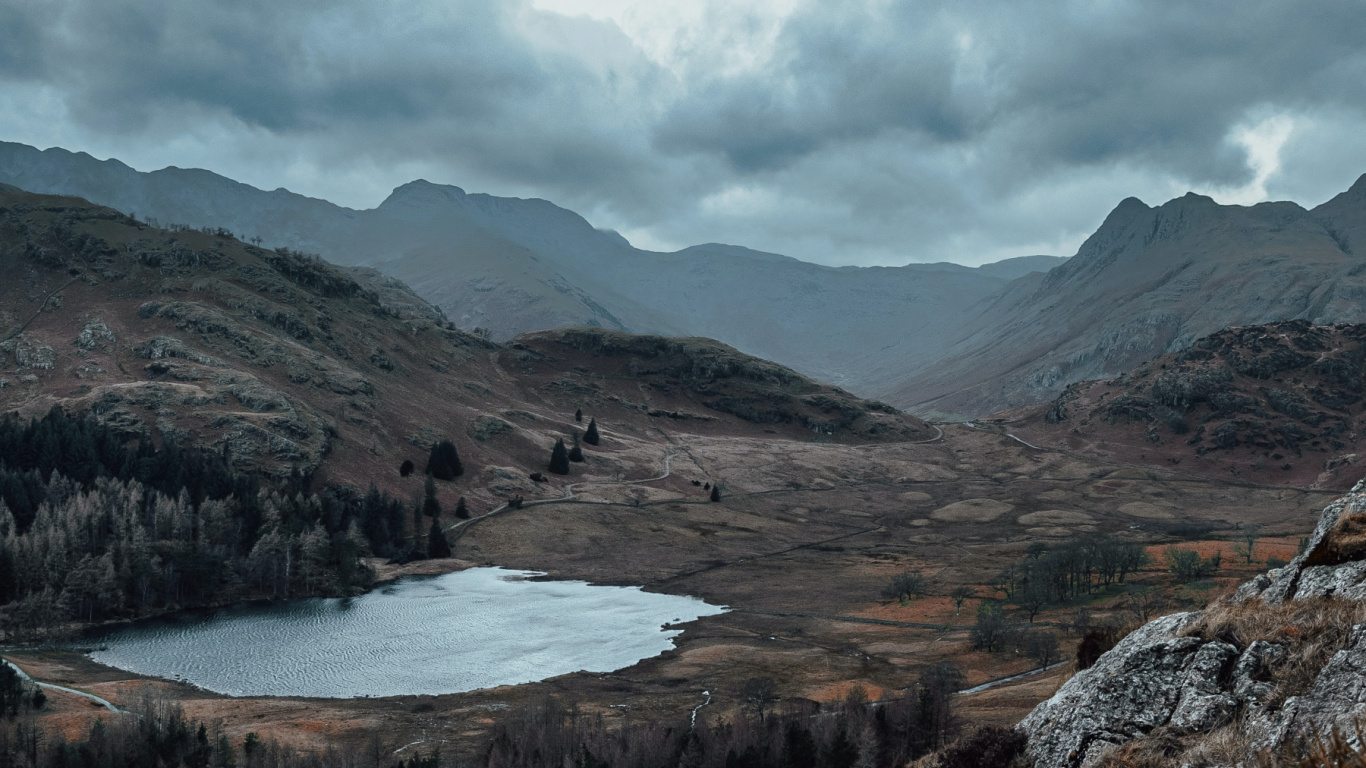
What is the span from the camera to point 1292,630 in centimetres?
1391

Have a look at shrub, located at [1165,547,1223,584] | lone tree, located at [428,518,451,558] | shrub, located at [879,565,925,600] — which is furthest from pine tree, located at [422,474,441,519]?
shrub, located at [1165,547,1223,584]

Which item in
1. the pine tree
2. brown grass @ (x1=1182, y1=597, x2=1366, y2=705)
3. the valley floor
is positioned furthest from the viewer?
the pine tree

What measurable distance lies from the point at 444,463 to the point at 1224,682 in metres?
182

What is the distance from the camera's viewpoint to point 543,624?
110875mm

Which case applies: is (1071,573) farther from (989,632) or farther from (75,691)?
(75,691)

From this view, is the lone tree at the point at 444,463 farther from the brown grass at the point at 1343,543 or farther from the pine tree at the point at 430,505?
the brown grass at the point at 1343,543

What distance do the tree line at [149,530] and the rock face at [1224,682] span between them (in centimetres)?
12393

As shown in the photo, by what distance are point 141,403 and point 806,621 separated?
14373 cm

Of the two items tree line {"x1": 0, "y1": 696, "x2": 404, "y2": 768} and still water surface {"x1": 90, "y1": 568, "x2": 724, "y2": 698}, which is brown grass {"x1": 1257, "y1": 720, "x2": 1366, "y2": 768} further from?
still water surface {"x1": 90, "y1": 568, "x2": 724, "y2": 698}

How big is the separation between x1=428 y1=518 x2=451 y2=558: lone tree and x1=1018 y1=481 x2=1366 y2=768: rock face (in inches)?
5695

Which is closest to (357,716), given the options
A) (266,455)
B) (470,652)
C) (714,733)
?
(470,652)

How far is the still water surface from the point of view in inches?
3445

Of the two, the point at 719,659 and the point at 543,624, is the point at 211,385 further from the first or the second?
the point at 719,659

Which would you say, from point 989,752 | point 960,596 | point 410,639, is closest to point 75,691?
point 410,639
